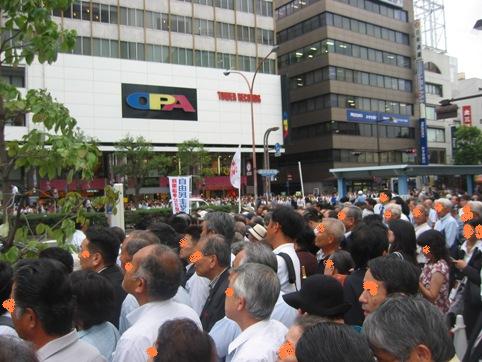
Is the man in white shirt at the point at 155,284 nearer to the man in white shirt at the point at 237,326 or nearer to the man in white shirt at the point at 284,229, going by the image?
the man in white shirt at the point at 237,326

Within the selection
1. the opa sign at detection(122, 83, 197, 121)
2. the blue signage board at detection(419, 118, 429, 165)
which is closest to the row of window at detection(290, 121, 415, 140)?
the blue signage board at detection(419, 118, 429, 165)

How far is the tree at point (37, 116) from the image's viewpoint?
3203 millimetres

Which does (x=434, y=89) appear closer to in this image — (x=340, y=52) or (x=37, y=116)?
(x=340, y=52)

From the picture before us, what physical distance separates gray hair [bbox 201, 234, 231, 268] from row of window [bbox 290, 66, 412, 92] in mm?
55241

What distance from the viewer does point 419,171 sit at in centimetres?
2275

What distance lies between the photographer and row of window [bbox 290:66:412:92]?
188ft

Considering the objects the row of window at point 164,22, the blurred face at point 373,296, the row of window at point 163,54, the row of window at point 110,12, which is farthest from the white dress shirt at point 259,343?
the row of window at point 164,22

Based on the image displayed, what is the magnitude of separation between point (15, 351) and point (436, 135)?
239 feet

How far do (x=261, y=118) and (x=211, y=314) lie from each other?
160ft

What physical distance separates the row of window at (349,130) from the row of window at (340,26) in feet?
37.2

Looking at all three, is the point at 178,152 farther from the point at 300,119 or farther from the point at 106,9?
the point at 300,119

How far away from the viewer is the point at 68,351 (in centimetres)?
249

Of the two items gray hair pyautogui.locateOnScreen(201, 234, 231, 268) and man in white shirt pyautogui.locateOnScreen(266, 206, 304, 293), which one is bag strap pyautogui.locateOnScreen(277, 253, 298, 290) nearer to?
man in white shirt pyautogui.locateOnScreen(266, 206, 304, 293)

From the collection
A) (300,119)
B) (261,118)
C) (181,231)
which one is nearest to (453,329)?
(181,231)
